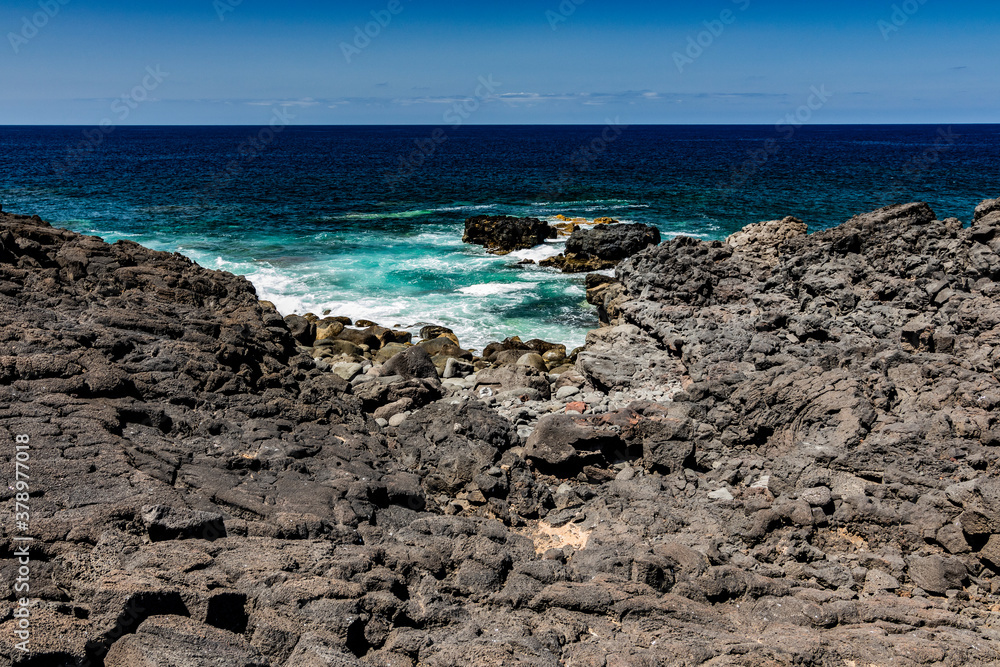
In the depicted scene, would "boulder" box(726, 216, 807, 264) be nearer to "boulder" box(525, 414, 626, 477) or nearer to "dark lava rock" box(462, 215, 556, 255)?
"boulder" box(525, 414, 626, 477)

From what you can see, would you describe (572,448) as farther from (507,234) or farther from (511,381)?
(507,234)

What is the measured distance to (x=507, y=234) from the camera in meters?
37.8

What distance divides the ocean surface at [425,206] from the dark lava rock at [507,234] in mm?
1248

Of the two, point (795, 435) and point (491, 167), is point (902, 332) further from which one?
point (491, 167)

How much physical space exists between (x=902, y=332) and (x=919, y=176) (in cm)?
6960

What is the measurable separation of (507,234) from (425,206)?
1831 centimetres

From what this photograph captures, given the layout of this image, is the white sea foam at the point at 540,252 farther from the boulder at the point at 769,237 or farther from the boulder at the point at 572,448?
the boulder at the point at 572,448

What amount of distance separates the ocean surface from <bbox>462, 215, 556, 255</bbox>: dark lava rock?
1.25 meters

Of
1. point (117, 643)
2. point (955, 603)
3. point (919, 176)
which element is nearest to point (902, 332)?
point (955, 603)

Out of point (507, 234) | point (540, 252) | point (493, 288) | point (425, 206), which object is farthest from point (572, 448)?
point (425, 206)

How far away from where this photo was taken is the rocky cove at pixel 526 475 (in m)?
5.69

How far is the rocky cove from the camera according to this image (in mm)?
5691

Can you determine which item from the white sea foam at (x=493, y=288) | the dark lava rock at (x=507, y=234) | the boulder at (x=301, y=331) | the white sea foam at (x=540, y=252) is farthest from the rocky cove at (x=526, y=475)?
the dark lava rock at (x=507, y=234)

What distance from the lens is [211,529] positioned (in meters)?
6.43
